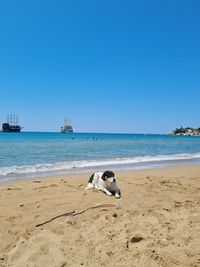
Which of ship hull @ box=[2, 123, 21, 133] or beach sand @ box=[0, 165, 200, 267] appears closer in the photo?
beach sand @ box=[0, 165, 200, 267]

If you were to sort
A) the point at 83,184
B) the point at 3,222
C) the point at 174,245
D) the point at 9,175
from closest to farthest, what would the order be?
1. the point at 174,245
2. the point at 3,222
3. the point at 83,184
4. the point at 9,175

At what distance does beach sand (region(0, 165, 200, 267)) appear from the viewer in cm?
390

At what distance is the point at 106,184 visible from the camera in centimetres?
781

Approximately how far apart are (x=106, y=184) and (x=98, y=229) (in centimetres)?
292

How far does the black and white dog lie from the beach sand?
22 cm

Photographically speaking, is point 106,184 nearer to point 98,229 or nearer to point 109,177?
point 109,177

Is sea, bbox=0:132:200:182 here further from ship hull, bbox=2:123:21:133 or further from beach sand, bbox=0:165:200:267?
ship hull, bbox=2:123:21:133

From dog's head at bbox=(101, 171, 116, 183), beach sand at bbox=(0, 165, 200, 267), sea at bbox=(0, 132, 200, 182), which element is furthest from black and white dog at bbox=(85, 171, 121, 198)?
sea at bbox=(0, 132, 200, 182)

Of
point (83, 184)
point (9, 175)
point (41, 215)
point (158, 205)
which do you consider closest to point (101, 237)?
point (41, 215)

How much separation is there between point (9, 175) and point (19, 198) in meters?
5.00

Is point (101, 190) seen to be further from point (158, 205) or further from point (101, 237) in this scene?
point (101, 237)

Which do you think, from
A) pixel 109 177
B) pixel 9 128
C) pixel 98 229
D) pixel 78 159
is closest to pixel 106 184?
pixel 109 177

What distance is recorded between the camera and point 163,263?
12.2ft

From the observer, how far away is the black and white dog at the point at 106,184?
7645mm
